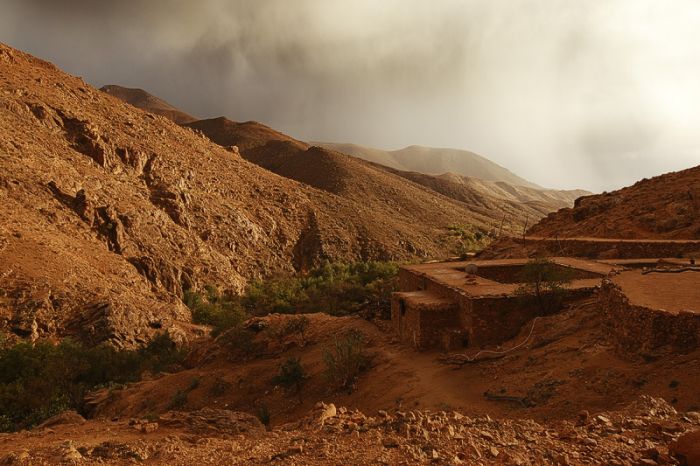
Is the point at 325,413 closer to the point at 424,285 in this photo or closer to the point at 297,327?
the point at 297,327

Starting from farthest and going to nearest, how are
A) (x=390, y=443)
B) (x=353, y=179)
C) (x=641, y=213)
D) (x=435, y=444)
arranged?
(x=353, y=179) → (x=641, y=213) → (x=390, y=443) → (x=435, y=444)

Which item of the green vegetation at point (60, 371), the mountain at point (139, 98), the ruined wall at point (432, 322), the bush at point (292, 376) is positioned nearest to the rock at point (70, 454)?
the bush at point (292, 376)

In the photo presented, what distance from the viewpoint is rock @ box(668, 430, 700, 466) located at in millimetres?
4012

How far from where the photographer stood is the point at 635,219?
24062 mm

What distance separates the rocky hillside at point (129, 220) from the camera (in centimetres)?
2053

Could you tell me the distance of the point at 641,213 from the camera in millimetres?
24500

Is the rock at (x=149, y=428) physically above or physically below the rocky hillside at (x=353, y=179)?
below

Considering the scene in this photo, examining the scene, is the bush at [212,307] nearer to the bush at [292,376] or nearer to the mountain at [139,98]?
the bush at [292,376]

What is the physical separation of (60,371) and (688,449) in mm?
16361

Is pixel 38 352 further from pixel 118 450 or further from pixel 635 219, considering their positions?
pixel 635 219

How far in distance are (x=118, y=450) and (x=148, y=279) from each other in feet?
74.9

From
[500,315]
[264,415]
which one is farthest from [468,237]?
[264,415]

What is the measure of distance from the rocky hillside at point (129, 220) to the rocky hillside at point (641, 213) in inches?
589

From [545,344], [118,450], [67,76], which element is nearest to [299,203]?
[67,76]
